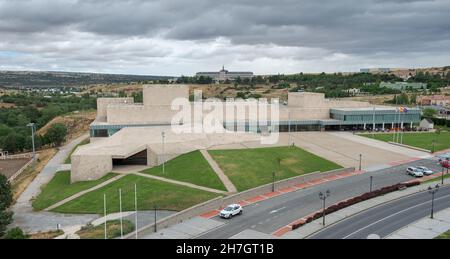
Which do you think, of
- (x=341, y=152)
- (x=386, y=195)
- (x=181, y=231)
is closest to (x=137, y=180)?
(x=181, y=231)

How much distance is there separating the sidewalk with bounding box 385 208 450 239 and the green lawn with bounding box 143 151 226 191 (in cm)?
1828

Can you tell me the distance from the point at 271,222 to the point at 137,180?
1896cm

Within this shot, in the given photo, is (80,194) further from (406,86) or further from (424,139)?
(406,86)

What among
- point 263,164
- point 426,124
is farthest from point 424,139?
point 263,164

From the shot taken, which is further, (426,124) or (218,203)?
(426,124)

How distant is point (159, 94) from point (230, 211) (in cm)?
4753

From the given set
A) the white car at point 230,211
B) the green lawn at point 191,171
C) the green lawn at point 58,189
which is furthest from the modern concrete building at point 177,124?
the white car at point 230,211

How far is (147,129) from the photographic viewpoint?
221 feet

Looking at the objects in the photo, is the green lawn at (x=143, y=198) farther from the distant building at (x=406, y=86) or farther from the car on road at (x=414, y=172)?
the distant building at (x=406, y=86)

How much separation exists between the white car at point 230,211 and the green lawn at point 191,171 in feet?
21.3

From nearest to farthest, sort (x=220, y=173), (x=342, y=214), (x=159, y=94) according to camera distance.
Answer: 1. (x=342, y=214)
2. (x=220, y=173)
3. (x=159, y=94)

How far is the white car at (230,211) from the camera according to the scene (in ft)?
116

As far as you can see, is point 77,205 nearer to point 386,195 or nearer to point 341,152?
point 386,195

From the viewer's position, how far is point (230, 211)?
117 ft
